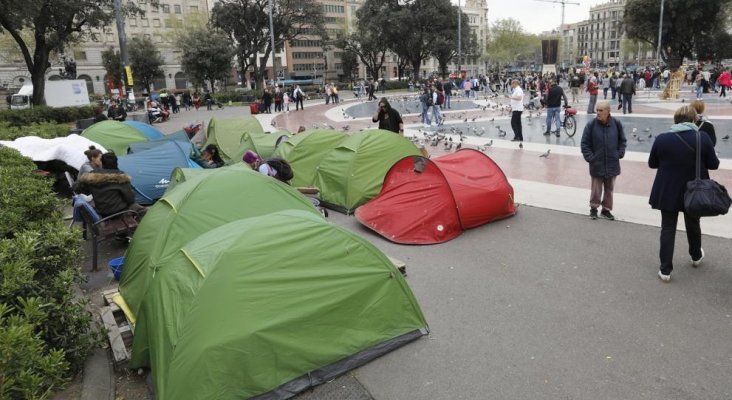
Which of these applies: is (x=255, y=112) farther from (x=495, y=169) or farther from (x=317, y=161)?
(x=495, y=169)

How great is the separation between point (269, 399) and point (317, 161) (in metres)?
6.38

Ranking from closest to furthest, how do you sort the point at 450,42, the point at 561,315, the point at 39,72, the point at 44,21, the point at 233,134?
the point at 561,315 → the point at 233,134 → the point at 44,21 → the point at 39,72 → the point at 450,42

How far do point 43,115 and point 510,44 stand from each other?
83.1m

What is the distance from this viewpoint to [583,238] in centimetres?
705

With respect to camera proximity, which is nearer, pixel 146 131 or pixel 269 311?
pixel 269 311

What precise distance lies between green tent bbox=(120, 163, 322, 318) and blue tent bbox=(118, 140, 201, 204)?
12.4 feet

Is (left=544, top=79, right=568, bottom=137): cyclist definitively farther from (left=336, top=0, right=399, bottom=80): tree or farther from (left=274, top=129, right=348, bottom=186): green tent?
(left=336, top=0, right=399, bottom=80): tree

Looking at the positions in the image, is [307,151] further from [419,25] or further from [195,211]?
[419,25]

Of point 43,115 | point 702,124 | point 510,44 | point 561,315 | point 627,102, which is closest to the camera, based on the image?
point 561,315

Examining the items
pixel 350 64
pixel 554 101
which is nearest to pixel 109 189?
pixel 554 101

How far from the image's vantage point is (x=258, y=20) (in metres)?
49.3

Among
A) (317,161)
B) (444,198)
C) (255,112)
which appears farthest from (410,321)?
(255,112)

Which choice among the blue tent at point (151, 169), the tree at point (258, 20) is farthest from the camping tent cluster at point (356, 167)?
the tree at point (258, 20)

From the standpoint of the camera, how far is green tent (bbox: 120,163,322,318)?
5094 millimetres
